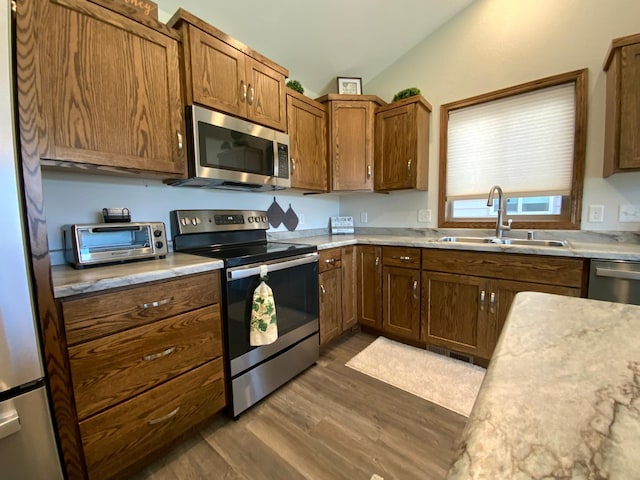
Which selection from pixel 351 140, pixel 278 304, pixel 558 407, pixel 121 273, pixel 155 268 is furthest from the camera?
pixel 351 140

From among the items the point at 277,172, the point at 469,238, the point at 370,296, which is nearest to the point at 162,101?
the point at 277,172

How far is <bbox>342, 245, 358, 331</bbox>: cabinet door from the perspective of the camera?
7.70 feet

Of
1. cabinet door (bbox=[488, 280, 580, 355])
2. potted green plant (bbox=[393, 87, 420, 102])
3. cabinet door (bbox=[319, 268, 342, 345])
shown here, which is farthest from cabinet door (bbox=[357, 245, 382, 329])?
potted green plant (bbox=[393, 87, 420, 102])

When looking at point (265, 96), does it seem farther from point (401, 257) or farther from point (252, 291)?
point (401, 257)

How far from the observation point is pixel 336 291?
227 cm

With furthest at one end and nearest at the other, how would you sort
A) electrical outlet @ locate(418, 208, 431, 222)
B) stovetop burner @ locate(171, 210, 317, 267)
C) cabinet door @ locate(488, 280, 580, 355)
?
electrical outlet @ locate(418, 208, 431, 222)
cabinet door @ locate(488, 280, 580, 355)
stovetop burner @ locate(171, 210, 317, 267)

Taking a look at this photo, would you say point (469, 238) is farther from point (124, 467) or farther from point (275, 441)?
point (124, 467)

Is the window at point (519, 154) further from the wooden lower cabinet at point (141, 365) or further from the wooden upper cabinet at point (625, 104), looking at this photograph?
the wooden lower cabinet at point (141, 365)

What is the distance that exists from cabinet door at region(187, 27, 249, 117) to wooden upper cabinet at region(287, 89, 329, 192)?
0.48m

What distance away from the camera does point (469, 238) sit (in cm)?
239

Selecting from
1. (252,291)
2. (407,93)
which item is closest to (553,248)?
(407,93)

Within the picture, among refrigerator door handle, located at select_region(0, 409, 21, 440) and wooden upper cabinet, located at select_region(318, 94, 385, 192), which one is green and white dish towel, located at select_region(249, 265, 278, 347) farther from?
wooden upper cabinet, located at select_region(318, 94, 385, 192)

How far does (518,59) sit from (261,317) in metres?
2.70

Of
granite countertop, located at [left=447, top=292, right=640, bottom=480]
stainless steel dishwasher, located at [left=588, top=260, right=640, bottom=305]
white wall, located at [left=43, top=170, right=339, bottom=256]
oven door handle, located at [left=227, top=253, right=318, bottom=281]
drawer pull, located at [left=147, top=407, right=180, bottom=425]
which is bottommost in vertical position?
drawer pull, located at [left=147, top=407, right=180, bottom=425]
